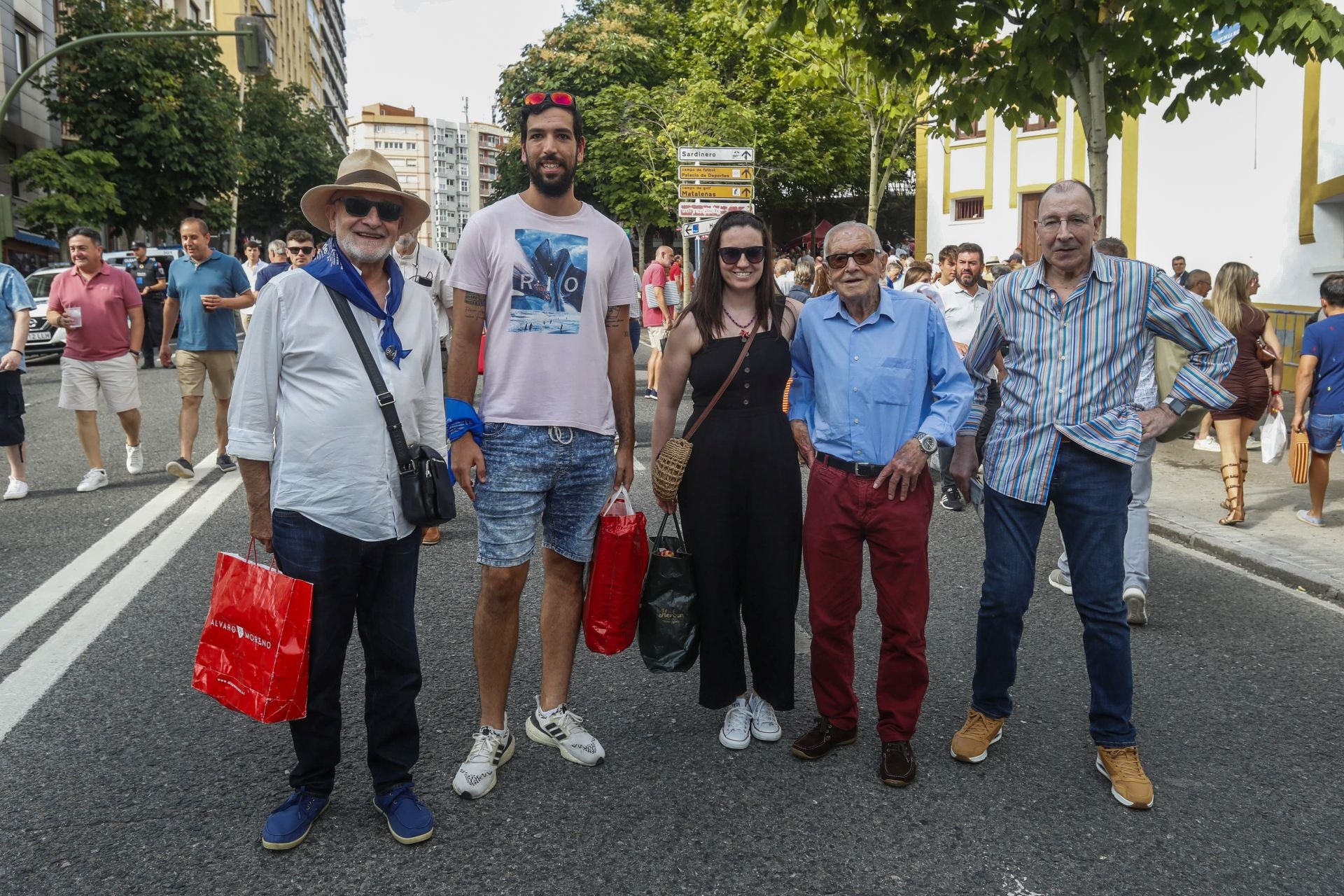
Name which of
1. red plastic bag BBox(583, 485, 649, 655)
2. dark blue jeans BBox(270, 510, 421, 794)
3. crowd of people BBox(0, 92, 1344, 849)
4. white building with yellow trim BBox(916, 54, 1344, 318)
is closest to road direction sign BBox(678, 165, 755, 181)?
white building with yellow trim BBox(916, 54, 1344, 318)

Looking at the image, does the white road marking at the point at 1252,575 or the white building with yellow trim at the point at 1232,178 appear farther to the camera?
the white building with yellow trim at the point at 1232,178

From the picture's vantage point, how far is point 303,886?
3.06 metres

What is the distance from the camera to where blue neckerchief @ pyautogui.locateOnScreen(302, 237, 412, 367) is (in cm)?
317

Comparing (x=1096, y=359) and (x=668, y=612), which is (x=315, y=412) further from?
(x=1096, y=359)

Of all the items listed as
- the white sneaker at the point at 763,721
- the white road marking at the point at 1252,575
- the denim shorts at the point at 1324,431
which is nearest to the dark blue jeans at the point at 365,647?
the white sneaker at the point at 763,721

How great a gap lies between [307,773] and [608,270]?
1.74 metres

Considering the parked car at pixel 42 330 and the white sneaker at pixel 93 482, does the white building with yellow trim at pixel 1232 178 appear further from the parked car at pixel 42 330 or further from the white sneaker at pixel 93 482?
the parked car at pixel 42 330

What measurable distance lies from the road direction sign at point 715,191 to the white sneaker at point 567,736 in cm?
1454

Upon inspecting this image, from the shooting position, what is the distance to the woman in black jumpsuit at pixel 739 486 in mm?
3865

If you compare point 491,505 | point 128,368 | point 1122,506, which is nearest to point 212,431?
point 128,368

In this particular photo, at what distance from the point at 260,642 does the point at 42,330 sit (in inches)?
812

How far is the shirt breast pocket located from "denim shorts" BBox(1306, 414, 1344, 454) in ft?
18.0

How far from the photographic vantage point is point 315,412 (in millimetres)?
3197

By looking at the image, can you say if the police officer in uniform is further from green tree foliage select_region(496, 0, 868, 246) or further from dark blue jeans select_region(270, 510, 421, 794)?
dark blue jeans select_region(270, 510, 421, 794)
